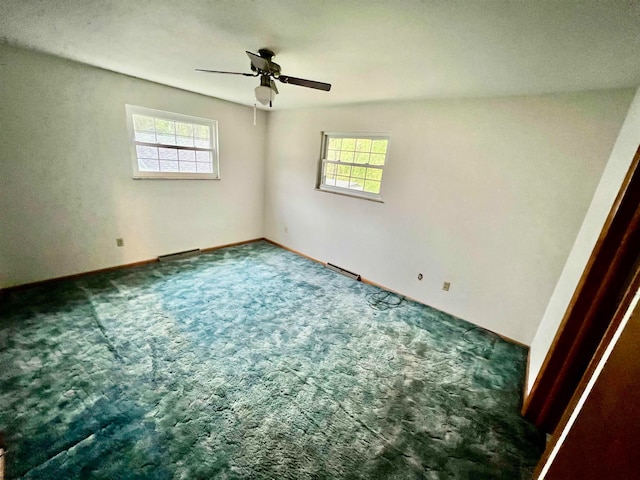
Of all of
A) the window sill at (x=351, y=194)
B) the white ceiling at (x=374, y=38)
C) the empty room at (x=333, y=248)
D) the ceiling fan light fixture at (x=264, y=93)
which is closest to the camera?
the white ceiling at (x=374, y=38)

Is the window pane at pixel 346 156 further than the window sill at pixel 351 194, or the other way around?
the window pane at pixel 346 156

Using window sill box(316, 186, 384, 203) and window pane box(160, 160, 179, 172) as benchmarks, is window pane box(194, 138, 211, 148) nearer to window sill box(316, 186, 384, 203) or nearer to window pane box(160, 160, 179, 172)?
window pane box(160, 160, 179, 172)

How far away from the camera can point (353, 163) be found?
373 cm

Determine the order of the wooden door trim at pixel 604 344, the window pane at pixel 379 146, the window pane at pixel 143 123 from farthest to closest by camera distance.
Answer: the window pane at pixel 379 146, the window pane at pixel 143 123, the wooden door trim at pixel 604 344

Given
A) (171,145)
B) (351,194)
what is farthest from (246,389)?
(171,145)

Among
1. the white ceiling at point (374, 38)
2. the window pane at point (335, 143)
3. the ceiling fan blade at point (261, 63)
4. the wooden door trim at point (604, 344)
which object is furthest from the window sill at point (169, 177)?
the wooden door trim at point (604, 344)

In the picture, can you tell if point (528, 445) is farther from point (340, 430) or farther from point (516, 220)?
point (516, 220)

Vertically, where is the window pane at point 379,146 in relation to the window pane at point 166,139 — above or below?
above

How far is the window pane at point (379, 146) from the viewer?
339cm

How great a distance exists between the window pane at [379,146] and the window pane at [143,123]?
3.07 m

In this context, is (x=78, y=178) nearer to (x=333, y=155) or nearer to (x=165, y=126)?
(x=165, y=126)

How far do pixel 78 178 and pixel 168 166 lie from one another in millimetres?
1026

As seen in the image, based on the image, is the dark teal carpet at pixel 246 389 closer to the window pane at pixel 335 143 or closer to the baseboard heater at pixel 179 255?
the baseboard heater at pixel 179 255

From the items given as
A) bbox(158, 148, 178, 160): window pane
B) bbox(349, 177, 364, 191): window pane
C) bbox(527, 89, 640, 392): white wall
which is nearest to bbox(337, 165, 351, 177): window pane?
bbox(349, 177, 364, 191): window pane
